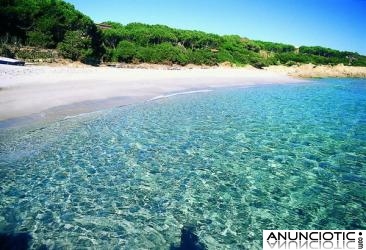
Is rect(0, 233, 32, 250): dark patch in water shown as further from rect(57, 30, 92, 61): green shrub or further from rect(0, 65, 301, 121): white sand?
rect(57, 30, 92, 61): green shrub

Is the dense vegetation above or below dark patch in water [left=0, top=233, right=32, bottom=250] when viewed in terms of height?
above

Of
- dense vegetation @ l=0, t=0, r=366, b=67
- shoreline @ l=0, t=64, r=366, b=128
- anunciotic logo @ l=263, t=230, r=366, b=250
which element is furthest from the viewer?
dense vegetation @ l=0, t=0, r=366, b=67

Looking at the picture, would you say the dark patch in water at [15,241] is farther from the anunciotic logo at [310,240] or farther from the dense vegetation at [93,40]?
the dense vegetation at [93,40]

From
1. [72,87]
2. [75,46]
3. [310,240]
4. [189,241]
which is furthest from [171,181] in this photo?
[75,46]

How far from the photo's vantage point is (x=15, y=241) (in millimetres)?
5582

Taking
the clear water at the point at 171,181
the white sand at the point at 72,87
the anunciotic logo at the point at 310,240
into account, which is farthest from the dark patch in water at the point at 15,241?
the white sand at the point at 72,87

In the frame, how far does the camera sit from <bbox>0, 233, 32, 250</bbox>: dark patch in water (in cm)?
542

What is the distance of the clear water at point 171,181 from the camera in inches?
246

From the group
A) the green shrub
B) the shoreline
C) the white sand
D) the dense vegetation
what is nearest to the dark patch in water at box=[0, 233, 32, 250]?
the shoreline

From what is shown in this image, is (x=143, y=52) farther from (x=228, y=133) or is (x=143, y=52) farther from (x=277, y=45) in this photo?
(x=277, y=45)

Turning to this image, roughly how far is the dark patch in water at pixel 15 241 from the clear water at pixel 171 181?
154mm

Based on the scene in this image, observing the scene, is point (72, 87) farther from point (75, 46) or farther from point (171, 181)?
point (75, 46)

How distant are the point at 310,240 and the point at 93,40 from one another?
38306mm

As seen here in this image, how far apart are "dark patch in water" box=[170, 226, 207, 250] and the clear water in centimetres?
14
